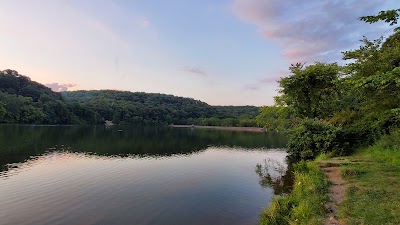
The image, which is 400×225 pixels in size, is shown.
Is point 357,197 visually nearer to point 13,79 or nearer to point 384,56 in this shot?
point 384,56

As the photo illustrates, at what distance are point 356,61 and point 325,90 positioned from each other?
9642 mm

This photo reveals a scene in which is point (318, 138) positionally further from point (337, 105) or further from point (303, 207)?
point (303, 207)

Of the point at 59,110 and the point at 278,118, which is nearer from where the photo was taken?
the point at 278,118

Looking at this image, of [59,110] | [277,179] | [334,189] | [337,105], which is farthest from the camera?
[59,110]

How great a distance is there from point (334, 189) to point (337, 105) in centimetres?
2556

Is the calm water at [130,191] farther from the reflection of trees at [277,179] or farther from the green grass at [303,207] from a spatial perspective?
the green grass at [303,207]

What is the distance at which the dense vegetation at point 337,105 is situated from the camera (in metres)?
21.3

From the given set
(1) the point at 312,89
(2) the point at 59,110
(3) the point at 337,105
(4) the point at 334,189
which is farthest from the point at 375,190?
(2) the point at 59,110

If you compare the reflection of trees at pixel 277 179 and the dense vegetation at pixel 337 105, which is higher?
the dense vegetation at pixel 337 105

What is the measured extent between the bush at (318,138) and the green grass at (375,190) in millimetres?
6709

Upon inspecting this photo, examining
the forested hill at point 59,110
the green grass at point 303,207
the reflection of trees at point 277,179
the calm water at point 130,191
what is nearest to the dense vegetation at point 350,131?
the green grass at point 303,207

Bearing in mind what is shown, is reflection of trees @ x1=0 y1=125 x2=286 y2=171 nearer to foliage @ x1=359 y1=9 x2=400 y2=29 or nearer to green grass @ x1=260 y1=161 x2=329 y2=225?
green grass @ x1=260 y1=161 x2=329 y2=225

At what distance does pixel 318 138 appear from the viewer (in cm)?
2862

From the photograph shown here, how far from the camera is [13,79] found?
147500 mm
